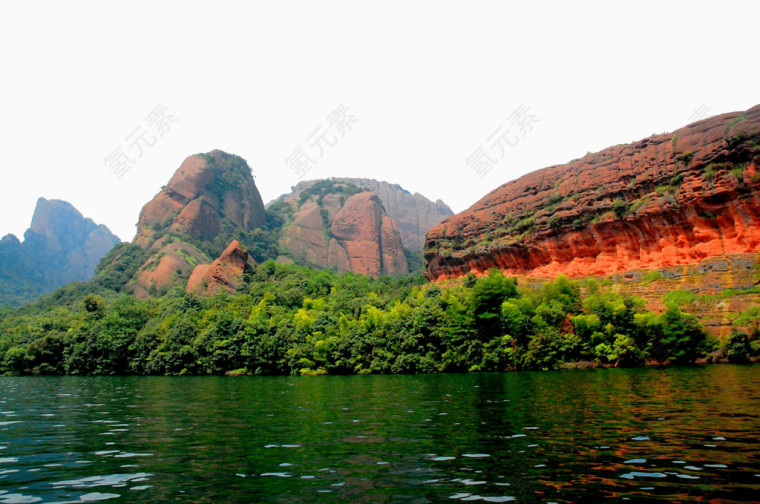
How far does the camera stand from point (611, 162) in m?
61.2

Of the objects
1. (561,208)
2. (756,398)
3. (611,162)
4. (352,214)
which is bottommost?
(756,398)

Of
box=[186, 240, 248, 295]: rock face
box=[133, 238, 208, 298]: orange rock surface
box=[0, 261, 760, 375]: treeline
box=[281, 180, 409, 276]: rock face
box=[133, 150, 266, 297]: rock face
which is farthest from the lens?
box=[281, 180, 409, 276]: rock face

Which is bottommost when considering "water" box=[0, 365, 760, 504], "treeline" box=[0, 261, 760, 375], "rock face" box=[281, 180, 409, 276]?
"water" box=[0, 365, 760, 504]

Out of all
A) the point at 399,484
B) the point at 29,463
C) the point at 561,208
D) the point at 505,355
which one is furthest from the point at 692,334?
the point at 29,463

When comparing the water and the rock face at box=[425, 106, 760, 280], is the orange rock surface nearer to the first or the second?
the rock face at box=[425, 106, 760, 280]

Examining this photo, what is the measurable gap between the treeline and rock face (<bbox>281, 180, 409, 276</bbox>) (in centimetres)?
7502

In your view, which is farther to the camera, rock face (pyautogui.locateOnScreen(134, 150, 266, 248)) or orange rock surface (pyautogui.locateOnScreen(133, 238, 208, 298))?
rock face (pyautogui.locateOnScreen(134, 150, 266, 248))

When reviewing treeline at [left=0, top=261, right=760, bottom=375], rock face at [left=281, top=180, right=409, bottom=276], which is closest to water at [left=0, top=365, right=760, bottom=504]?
treeline at [left=0, top=261, right=760, bottom=375]

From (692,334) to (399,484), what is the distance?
40779 millimetres

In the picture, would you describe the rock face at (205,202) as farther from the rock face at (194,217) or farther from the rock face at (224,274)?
the rock face at (224,274)

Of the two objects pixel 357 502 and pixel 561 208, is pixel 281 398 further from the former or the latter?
pixel 561 208

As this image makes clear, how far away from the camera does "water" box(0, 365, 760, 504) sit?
8117 mm

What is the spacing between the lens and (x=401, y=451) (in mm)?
11336

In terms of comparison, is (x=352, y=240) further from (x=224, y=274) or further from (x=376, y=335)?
(x=376, y=335)
